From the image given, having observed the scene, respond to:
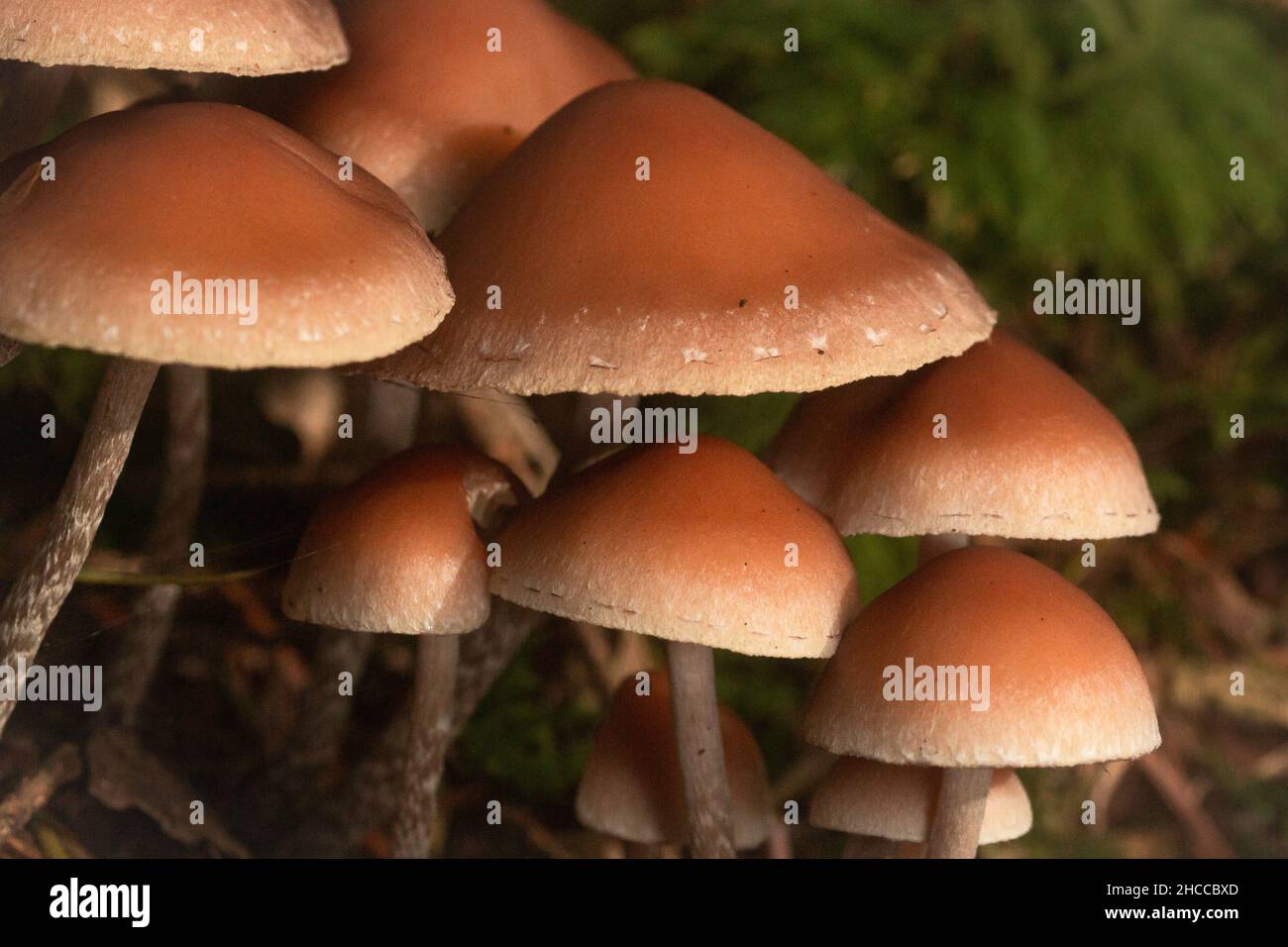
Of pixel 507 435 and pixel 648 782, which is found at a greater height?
pixel 507 435

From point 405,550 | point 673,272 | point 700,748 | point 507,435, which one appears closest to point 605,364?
point 673,272

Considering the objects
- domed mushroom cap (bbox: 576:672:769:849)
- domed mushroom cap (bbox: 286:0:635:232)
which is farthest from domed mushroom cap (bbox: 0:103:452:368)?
domed mushroom cap (bbox: 576:672:769:849)

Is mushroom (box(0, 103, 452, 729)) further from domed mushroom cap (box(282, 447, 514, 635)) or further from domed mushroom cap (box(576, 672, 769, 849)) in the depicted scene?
domed mushroom cap (box(576, 672, 769, 849))

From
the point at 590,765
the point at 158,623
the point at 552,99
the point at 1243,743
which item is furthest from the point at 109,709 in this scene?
the point at 1243,743

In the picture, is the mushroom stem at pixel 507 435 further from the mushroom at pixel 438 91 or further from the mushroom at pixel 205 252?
the mushroom at pixel 205 252

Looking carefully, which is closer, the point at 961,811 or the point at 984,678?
the point at 984,678

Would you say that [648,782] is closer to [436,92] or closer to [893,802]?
[893,802]

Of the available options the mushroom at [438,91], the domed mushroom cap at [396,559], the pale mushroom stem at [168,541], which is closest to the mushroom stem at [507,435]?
the mushroom at [438,91]
